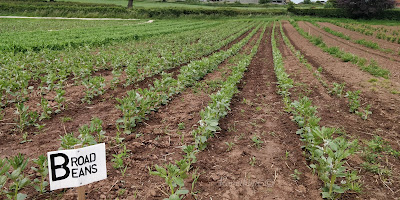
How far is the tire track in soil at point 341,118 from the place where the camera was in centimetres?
318

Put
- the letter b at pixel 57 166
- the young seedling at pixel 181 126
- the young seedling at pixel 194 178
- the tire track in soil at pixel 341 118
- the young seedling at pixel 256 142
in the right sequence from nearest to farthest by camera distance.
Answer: the letter b at pixel 57 166
the young seedling at pixel 194 178
the tire track in soil at pixel 341 118
the young seedling at pixel 256 142
the young seedling at pixel 181 126

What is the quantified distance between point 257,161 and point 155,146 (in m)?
1.53

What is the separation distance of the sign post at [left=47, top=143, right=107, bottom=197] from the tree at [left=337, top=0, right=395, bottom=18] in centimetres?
5020

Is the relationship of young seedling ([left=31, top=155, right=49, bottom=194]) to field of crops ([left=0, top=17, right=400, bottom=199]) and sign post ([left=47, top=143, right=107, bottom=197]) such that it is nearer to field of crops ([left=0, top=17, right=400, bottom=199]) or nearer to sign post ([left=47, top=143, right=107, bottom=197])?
field of crops ([left=0, top=17, right=400, bottom=199])

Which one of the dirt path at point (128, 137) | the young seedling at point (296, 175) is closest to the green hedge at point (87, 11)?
the dirt path at point (128, 137)

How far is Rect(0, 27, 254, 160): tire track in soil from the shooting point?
3.78 meters

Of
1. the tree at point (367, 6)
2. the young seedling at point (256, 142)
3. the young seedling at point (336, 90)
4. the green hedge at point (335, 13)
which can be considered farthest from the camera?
the green hedge at point (335, 13)

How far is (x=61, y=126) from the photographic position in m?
4.56

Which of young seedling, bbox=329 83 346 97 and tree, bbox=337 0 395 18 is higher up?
tree, bbox=337 0 395 18

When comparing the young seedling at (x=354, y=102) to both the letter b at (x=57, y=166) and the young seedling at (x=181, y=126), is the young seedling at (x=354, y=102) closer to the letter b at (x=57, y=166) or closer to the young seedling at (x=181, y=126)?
the young seedling at (x=181, y=126)

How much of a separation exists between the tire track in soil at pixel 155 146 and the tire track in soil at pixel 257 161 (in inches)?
19.9

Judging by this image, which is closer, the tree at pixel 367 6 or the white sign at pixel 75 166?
the white sign at pixel 75 166

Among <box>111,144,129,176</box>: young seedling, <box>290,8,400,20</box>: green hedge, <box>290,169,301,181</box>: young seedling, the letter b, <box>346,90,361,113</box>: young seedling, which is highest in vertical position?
<box>290,8,400,20</box>: green hedge

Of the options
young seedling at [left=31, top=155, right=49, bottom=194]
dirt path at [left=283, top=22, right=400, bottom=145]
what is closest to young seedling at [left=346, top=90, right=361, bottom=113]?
dirt path at [left=283, top=22, right=400, bottom=145]
